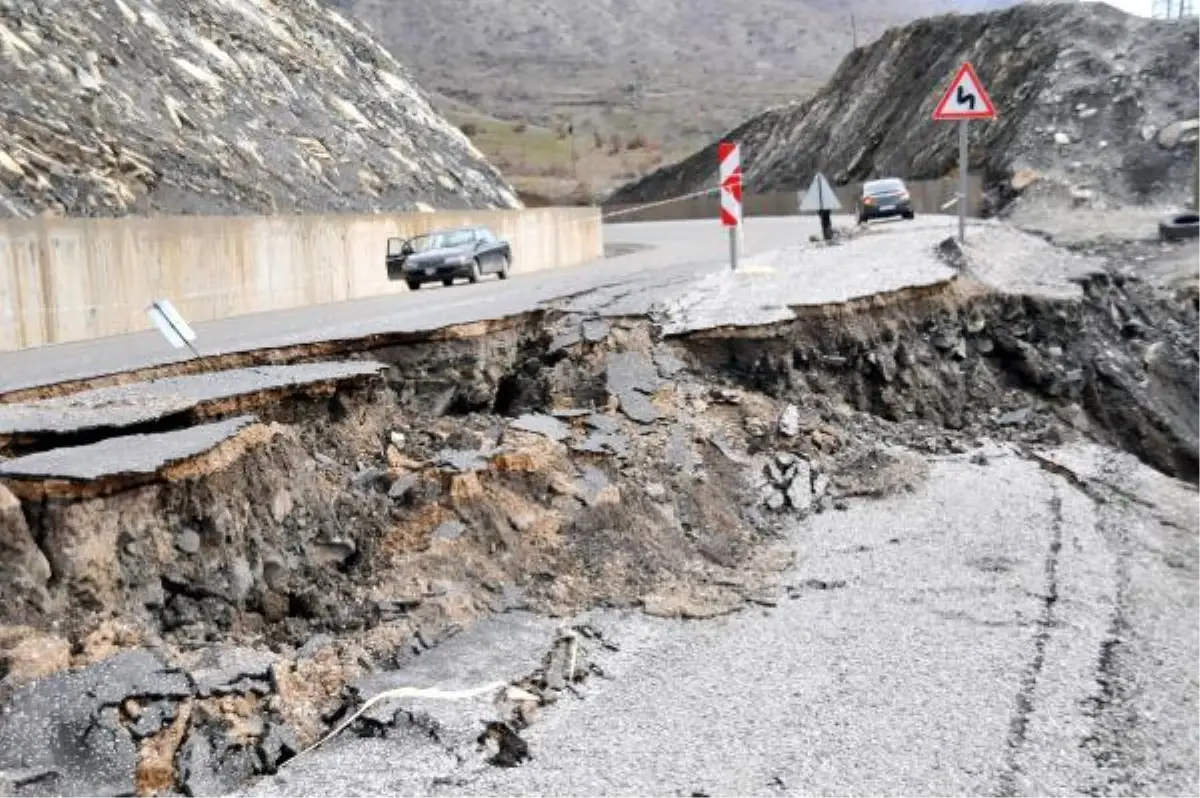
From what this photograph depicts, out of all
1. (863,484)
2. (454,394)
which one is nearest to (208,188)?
(454,394)

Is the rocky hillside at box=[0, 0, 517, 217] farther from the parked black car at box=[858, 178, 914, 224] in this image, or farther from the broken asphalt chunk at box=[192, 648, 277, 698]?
the broken asphalt chunk at box=[192, 648, 277, 698]

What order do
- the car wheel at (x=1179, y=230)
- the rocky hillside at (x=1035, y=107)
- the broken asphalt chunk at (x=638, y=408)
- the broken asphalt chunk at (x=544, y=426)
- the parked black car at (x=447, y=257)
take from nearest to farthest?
the broken asphalt chunk at (x=544, y=426) → the broken asphalt chunk at (x=638, y=408) → the parked black car at (x=447, y=257) → the car wheel at (x=1179, y=230) → the rocky hillside at (x=1035, y=107)

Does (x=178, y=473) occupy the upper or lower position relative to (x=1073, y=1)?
→ lower

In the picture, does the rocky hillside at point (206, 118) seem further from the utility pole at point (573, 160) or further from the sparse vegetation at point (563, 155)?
the utility pole at point (573, 160)

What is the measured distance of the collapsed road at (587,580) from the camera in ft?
17.3

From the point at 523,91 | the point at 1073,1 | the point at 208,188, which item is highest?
the point at 523,91

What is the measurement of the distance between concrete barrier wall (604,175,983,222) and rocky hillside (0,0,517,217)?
12.7 metres

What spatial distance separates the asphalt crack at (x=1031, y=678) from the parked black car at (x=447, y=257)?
16.2 m

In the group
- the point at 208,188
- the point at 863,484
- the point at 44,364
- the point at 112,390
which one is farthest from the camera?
the point at 208,188

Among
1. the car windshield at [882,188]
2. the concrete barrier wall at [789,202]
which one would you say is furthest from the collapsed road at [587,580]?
the concrete barrier wall at [789,202]

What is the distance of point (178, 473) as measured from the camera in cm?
649

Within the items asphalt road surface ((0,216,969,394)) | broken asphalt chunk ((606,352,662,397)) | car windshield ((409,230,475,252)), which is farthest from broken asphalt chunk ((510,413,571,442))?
car windshield ((409,230,475,252))

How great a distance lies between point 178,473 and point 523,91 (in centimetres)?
14480

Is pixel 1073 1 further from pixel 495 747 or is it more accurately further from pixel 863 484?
pixel 495 747
